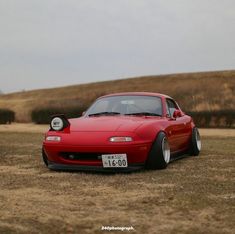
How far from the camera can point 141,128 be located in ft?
25.6

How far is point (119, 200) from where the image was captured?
18.4 ft

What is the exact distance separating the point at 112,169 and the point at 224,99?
192ft

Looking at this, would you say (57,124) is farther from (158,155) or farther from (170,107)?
(170,107)

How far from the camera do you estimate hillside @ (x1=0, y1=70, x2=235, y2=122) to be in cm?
6444

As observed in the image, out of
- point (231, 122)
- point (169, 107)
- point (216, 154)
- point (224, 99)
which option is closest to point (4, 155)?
point (169, 107)

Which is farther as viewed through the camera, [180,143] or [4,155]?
[4,155]

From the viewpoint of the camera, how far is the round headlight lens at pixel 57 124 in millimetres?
8086

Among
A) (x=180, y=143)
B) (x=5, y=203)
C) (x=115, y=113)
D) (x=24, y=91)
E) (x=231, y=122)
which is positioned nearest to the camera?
(x=5, y=203)

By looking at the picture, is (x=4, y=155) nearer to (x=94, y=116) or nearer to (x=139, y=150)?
(x=94, y=116)

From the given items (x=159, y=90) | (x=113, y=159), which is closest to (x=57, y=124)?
(x=113, y=159)

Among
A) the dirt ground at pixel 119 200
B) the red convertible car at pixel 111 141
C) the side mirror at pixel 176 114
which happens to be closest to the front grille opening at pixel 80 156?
the red convertible car at pixel 111 141

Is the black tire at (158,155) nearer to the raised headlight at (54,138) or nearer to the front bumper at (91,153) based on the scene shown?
the front bumper at (91,153)

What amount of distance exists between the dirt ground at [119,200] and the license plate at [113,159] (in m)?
0.18

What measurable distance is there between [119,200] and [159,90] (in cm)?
6943
